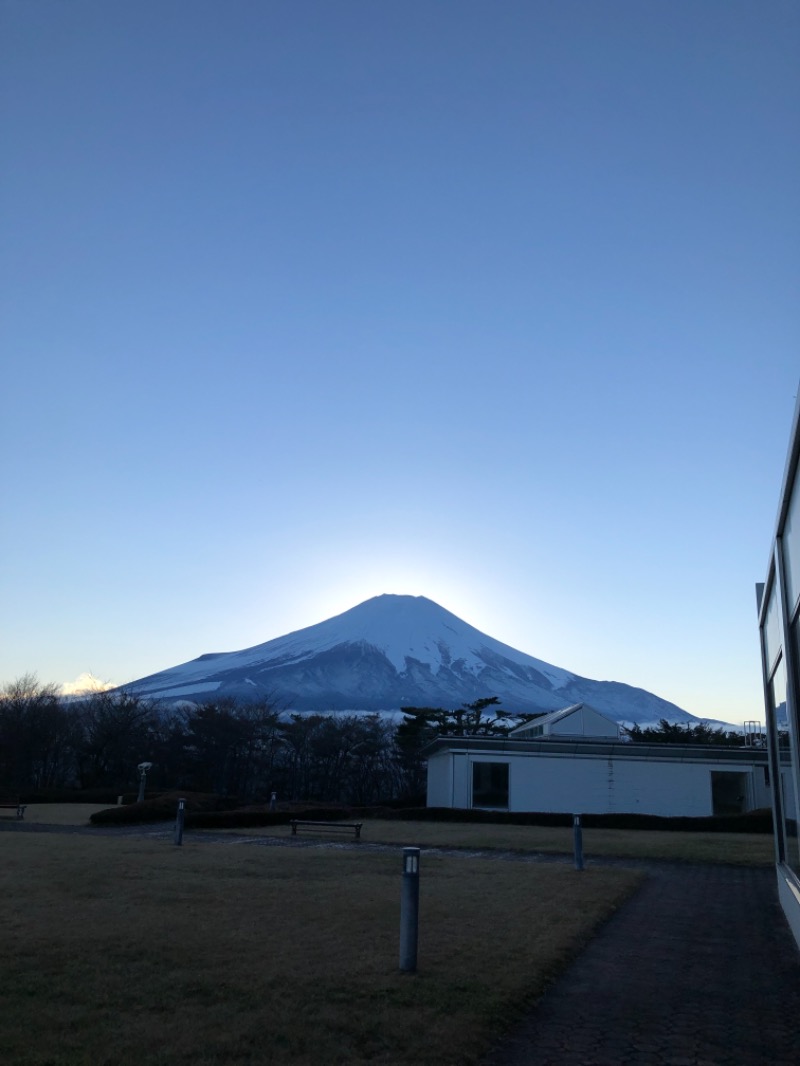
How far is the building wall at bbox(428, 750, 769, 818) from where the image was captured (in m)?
32.1

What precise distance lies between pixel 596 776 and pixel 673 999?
2806 cm

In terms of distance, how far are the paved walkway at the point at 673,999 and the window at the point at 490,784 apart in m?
23.5

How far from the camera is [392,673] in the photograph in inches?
4968

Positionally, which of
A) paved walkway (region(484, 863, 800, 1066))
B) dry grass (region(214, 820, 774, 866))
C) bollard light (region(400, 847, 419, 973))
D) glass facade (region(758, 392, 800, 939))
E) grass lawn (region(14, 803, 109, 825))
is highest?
glass facade (region(758, 392, 800, 939))

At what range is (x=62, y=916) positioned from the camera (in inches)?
315

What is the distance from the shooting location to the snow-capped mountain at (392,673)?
11488cm

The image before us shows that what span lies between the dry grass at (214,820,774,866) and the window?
23.1ft

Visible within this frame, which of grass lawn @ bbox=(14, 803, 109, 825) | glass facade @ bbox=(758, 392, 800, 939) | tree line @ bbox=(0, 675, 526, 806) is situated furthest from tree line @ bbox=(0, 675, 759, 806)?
glass facade @ bbox=(758, 392, 800, 939)

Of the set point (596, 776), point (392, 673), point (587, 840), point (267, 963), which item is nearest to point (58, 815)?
point (587, 840)

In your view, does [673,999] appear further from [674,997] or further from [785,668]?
[785,668]

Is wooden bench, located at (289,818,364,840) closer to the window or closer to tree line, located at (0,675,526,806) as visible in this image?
the window

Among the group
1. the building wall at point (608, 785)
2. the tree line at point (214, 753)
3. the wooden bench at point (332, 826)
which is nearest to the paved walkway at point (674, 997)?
the wooden bench at point (332, 826)

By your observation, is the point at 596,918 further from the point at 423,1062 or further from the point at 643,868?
the point at 643,868

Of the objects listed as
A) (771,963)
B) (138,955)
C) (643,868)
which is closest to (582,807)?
(643,868)
